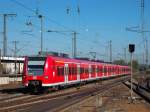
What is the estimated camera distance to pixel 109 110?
21656 millimetres

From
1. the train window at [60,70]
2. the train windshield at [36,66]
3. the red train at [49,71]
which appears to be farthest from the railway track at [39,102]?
the train window at [60,70]

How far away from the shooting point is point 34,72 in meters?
34.2

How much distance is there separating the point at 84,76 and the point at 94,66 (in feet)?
31.2

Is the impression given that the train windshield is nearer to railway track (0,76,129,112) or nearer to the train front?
the train front

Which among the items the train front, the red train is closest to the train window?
the red train

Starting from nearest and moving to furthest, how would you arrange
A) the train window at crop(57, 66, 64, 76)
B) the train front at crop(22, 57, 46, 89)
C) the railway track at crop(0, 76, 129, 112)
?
the railway track at crop(0, 76, 129, 112) → the train front at crop(22, 57, 46, 89) → the train window at crop(57, 66, 64, 76)

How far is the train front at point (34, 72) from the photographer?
3400 centimetres

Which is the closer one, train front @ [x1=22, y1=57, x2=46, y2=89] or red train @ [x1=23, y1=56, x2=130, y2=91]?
train front @ [x1=22, y1=57, x2=46, y2=89]

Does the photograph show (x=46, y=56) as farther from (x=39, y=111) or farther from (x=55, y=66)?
(x=39, y=111)

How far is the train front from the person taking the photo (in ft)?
112

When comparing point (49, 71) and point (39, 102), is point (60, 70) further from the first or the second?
point (39, 102)

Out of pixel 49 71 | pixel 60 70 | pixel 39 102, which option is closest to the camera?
pixel 39 102

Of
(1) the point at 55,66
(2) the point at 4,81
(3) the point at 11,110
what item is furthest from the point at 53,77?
(2) the point at 4,81

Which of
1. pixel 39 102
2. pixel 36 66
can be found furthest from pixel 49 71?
pixel 39 102
